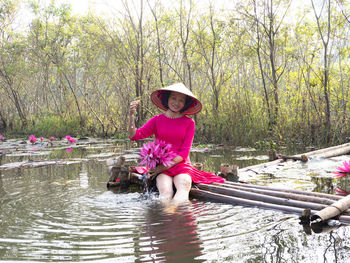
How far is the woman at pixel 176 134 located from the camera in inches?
136

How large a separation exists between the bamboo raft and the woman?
6.4 inches

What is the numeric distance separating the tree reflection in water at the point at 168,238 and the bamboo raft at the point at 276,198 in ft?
1.42

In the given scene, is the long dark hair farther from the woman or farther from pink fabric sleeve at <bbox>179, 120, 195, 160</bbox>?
pink fabric sleeve at <bbox>179, 120, 195, 160</bbox>

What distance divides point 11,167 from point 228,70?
5593mm

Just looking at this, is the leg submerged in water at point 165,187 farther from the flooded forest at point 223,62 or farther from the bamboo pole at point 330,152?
the flooded forest at point 223,62

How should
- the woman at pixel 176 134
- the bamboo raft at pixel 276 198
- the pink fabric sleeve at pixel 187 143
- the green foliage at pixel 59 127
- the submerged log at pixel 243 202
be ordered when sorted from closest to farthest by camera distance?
the bamboo raft at pixel 276 198, the submerged log at pixel 243 202, the woman at pixel 176 134, the pink fabric sleeve at pixel 187 143, the green foliage at pixel 59 127

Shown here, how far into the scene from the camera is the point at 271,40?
7898 mm

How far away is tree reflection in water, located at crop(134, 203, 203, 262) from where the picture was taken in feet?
6.79

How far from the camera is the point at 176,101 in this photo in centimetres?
374

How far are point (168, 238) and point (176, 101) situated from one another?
1700 mm

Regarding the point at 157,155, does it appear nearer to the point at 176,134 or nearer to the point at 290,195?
the point at 176,134

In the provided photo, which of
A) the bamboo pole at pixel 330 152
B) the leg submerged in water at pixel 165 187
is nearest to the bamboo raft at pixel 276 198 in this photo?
the leg submerged in water at pixel 165 187

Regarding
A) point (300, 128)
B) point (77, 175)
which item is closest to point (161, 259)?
point (77, 175)

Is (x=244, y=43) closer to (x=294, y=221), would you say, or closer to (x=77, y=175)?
(x=77, y=175)
